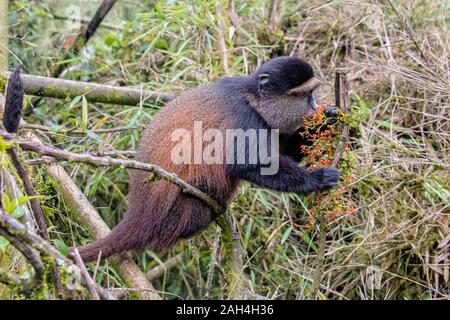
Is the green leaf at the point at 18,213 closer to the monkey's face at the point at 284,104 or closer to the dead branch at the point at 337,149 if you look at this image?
the dead branch at the point at 337,149

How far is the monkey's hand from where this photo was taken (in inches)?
150

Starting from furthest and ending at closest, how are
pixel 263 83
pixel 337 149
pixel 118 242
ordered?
pixel 263 83 → pixel 118 242 → pixel 337 149

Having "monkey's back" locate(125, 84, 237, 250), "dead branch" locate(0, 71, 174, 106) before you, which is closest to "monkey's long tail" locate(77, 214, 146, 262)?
"monkey's back" locate(125, 84, 237, 250)

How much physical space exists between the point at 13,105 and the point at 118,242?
1282 mm

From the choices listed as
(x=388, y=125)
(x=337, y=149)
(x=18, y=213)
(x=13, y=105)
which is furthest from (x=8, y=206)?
(x=388, y=125)

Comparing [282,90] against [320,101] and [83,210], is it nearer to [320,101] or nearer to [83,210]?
[320,101]

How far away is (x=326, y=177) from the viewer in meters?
3.83

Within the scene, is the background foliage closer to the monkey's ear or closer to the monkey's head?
the monkey's head

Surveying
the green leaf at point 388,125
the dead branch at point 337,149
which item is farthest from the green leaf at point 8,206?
the green leaf at point 388,125

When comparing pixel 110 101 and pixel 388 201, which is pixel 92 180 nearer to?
pixel 110 101

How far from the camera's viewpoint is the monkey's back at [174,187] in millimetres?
4188

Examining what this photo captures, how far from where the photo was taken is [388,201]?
461 centimetres

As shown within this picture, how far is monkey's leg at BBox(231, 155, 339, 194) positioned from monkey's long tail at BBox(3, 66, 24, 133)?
1.55m

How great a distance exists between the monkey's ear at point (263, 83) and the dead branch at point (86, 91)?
1.08 m
